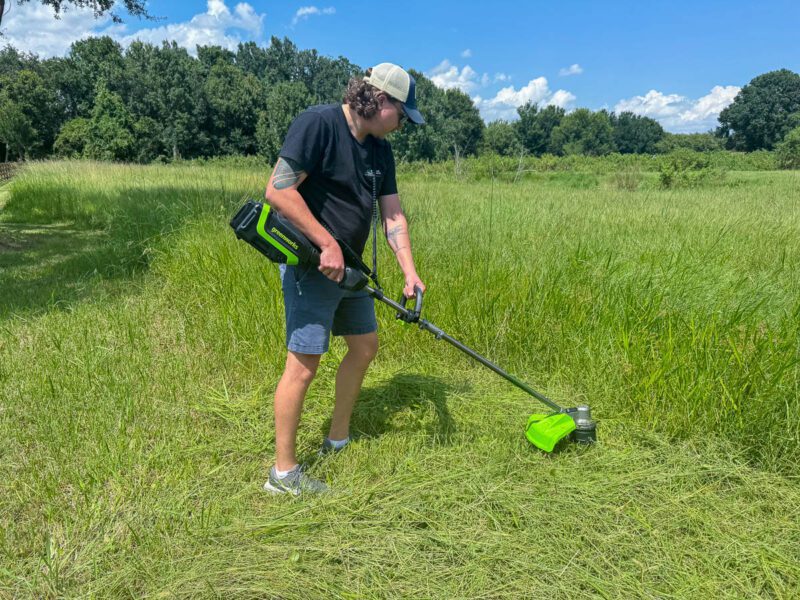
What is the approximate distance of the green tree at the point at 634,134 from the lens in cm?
7856

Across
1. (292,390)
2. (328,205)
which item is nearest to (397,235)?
(328,205)

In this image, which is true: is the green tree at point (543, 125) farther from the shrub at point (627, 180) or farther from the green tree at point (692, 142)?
the shrub at point (627, 180)

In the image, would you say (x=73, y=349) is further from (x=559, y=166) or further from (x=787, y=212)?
(x=559, y=166)

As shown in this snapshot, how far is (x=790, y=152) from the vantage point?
91.6ft

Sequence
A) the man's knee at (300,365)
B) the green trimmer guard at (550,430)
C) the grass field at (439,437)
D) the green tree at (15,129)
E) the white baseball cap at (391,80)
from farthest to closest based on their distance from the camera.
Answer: the green tree at (15,129)
the green trimmer guard at (550,430)
the man's knee at (300,365)
the white baseball cap at (391,80)
the grass field at (439,437)

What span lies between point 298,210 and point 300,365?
0.62 meters

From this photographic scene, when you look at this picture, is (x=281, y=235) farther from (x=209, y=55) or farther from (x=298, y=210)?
(x=209, y=55)

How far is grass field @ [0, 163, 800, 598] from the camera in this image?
1754 millimetres

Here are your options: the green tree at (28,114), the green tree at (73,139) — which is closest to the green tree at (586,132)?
the green tree at (73,139)

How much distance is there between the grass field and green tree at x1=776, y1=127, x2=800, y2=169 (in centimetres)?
2952

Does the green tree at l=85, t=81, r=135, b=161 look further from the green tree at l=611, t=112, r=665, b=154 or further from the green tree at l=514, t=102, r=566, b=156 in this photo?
the green tree at l=611, t=112, r=665, b=154

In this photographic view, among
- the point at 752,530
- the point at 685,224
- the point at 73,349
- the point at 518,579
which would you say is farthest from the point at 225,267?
the point at 685,224

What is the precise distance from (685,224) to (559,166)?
2012 centimetres

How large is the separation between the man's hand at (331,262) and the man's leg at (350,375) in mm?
453
